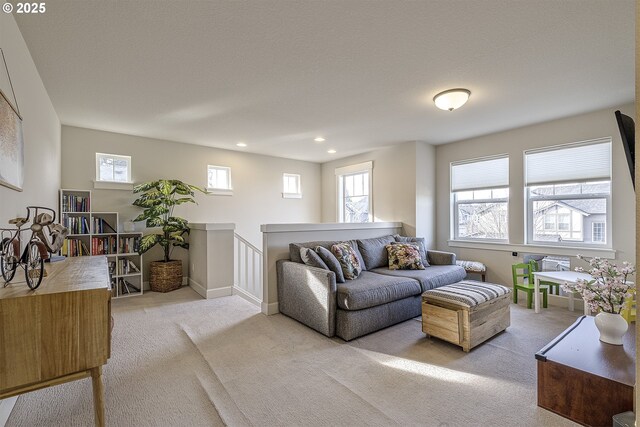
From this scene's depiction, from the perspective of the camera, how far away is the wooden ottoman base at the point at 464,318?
250 centimetres

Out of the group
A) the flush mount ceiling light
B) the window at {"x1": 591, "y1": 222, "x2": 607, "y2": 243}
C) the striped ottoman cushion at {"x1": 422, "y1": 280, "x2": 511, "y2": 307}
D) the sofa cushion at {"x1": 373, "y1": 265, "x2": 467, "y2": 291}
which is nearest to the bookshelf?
the sofa cushion at {"x1": 373, "y1": 265, "x2": 467, "y2": 291}

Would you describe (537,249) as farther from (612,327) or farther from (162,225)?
(162,225)

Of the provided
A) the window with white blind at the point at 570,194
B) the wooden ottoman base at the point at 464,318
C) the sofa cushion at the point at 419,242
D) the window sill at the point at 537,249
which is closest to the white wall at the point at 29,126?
the wooden ottoman base at the point at 464,318

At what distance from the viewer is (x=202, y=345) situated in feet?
8.61

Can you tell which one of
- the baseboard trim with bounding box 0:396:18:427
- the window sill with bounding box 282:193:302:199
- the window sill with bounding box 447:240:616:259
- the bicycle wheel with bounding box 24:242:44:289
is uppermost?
the window sill with bounding box 282:193:302:199

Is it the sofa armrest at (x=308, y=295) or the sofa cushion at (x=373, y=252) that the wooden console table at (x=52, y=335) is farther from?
the sofa cushion at (x=373, y=252)

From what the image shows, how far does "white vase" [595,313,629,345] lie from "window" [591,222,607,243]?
2.27 metres

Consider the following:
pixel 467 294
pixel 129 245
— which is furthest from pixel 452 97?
pixel 129 245

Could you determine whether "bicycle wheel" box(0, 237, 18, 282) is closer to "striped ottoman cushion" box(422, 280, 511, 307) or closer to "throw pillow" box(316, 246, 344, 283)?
"throw pillow" box(316, 246, 344, 283)

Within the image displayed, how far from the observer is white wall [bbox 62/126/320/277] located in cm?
422

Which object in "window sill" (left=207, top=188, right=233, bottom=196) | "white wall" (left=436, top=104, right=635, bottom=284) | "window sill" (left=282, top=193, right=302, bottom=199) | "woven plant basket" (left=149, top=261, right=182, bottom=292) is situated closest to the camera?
"white wall" (left=436, top=104, right=635, bottom=284)

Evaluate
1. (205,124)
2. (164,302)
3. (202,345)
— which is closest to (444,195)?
(205,124)

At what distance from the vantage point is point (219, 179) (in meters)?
5.43

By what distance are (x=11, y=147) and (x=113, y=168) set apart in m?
3.00
